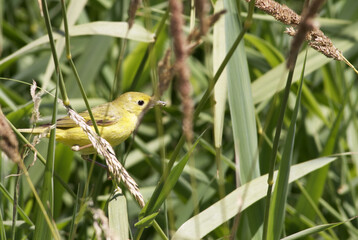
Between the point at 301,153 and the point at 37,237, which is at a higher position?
the point at 37,237

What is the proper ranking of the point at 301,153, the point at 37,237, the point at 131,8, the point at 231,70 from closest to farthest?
the point at 131,8 → the point at 37,237 → the point at 231,70 → the point at 301,153

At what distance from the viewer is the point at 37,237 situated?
167 centimetres

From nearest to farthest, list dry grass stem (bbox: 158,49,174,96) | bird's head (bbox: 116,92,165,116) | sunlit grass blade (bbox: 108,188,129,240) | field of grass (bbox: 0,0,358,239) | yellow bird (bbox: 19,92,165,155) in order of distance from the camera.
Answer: dry grass stem (bbox: 158,49,174,96), field of grass (bbox: 0,0,358,239), sunlit grass blade (bbox: 108,188,129,240), yellow bird (bbox: 19,92,165,155), bird's head (bbox: 116,92,165,116)

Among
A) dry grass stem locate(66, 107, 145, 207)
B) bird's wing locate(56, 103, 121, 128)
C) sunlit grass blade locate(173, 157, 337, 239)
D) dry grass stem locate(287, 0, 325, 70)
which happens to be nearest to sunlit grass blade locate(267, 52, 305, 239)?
sunlit grass blade locate(173, 157, 337, 239)

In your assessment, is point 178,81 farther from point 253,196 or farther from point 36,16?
point 36,16

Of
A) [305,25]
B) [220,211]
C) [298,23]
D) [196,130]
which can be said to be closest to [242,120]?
[220,211]

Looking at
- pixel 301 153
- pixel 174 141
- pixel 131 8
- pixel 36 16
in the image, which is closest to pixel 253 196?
pixel 131 8

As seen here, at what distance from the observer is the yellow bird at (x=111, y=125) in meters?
2.75

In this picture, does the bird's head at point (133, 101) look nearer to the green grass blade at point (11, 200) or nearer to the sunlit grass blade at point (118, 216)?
the green grass blade at point (11, 200)

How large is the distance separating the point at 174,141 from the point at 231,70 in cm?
193

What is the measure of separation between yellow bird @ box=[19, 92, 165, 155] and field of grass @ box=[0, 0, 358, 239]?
0.09 m

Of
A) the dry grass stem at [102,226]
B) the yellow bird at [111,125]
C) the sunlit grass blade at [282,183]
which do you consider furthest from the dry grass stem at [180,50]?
the yellow bird at [111,125]

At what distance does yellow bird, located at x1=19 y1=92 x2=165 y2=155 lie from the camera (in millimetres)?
2750

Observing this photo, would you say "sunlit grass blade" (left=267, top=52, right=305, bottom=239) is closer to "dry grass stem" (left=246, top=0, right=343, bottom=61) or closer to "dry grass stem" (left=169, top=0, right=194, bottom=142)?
"dry grass stem" (left=246, top=0, right=343, bottom=61)
